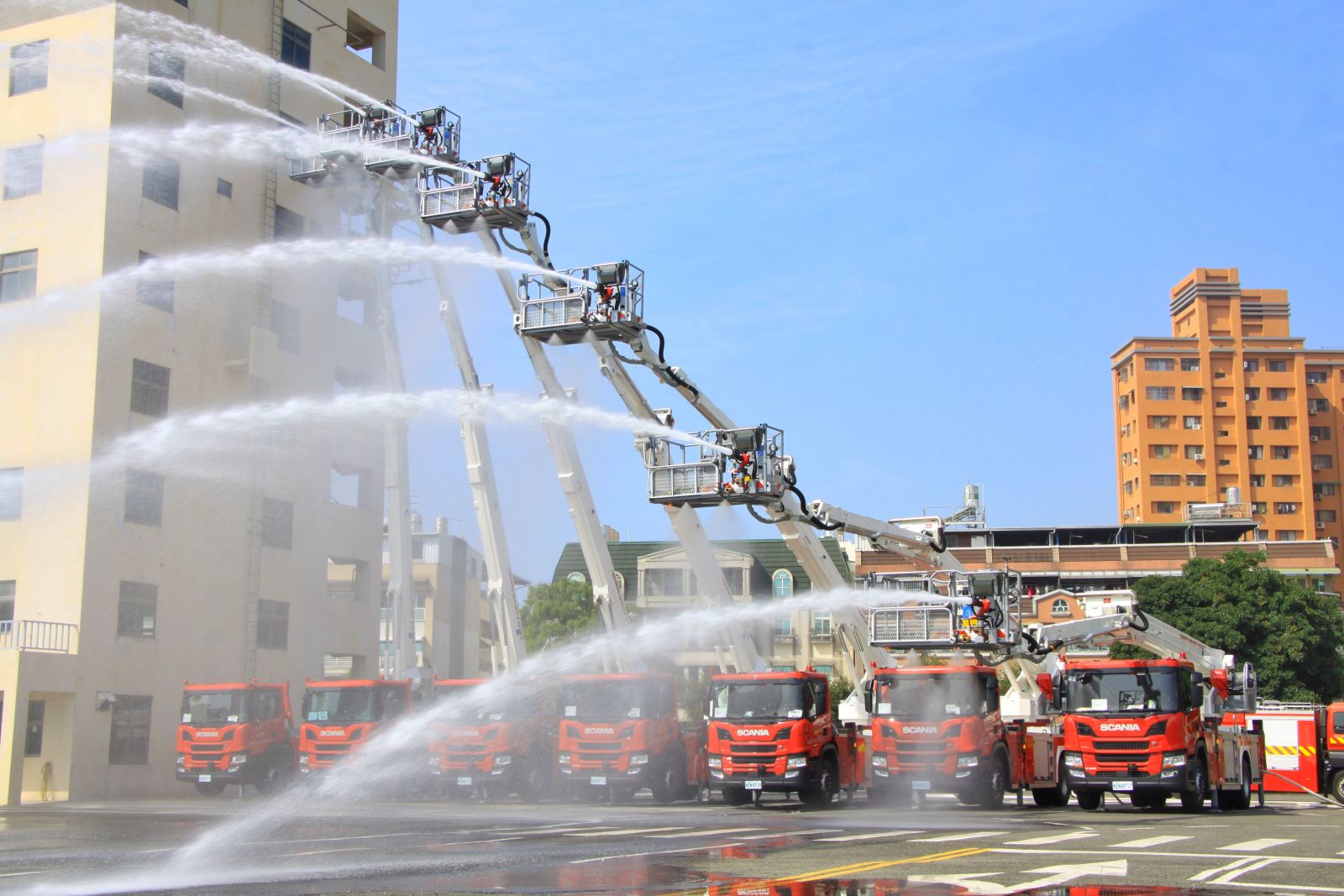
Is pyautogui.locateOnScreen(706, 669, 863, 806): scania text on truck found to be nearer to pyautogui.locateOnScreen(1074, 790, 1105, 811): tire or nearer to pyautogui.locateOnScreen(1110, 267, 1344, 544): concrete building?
pyautogui.locateOnScreen(1074, 790, 1105, 811): tire

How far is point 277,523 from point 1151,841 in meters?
38.0

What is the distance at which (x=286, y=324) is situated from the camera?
173ft

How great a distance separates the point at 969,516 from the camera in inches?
4213

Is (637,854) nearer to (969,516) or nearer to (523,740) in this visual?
(523,740)

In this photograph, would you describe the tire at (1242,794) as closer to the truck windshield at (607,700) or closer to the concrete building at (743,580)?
the truck windshield at (607,700)

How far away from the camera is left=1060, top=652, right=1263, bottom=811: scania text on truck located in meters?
29.0

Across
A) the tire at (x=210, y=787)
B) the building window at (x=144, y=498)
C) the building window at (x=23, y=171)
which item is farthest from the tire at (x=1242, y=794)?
the building window at (x=23, y=171)

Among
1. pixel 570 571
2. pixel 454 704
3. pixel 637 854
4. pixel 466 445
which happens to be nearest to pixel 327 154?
pixel 466 445

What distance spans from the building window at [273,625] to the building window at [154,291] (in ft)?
37.1

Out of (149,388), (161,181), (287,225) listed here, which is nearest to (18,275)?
(149,388)

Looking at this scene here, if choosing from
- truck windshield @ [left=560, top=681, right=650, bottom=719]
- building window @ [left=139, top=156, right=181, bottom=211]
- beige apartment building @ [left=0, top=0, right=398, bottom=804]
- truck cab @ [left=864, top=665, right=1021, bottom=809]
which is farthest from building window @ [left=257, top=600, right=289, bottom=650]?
truck cab @ [left=864, top=665, right=1021, bottom=809]

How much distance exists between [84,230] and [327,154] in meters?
8.48

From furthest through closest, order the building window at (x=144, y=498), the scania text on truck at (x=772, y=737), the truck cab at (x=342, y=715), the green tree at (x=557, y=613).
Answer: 1. the green tree at (x=557, y=613)
2. the building window at (x=144, y=498)
3. the truck cab at (x=342, y=715)
4. the scania text on truck at (x=772, y=737)

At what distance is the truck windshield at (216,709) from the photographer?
3962cm
